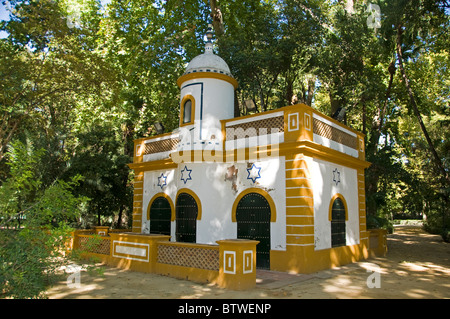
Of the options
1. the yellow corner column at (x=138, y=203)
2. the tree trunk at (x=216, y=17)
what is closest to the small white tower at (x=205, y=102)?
the yellow corner column at (x=138, y=203)

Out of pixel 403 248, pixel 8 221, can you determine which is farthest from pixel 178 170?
pixel 403 248

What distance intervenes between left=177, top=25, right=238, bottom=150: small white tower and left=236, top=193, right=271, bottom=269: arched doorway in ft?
7.08

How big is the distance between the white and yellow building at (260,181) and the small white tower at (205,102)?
0.04m

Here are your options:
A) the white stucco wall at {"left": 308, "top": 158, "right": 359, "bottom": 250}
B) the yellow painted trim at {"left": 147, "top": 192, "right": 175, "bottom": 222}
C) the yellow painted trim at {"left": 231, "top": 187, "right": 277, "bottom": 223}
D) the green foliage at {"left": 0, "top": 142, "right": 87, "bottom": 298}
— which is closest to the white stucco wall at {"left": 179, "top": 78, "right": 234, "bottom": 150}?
the yellow painted trim at {"left": 231, "top": 187, "right": 277, "bottom": 223}

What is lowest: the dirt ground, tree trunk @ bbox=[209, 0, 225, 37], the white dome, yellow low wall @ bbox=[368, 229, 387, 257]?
the dirt ground

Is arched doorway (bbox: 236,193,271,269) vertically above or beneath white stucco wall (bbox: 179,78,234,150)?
beneath

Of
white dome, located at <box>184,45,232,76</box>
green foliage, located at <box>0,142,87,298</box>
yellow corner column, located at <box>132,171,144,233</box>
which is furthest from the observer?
yellow corner column, located at <box>132,171,144,233</box>

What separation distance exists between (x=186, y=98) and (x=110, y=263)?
626 cm

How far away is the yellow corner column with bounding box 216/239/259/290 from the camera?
7.52 m

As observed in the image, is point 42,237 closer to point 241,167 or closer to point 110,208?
point 241,167

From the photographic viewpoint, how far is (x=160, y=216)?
1358 centimetres

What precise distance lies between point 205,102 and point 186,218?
13.9ft

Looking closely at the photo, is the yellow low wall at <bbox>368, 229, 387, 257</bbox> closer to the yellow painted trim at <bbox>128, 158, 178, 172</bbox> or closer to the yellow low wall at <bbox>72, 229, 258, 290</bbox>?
the yellow low wall at <bbox>72, 229, 258, 290</bbox>

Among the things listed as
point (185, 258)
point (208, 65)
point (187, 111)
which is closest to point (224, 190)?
point (185, 258)
